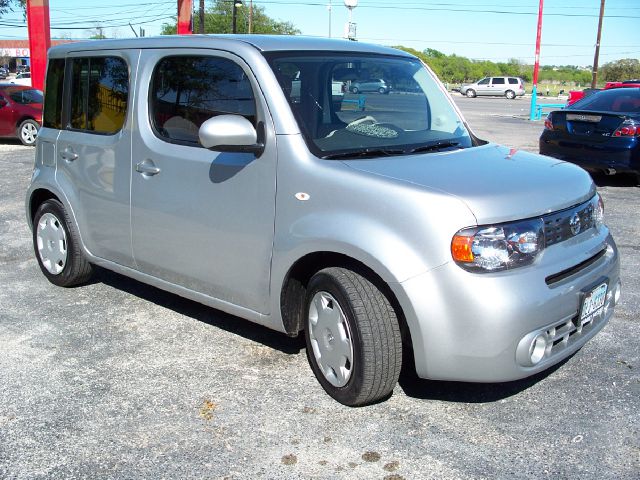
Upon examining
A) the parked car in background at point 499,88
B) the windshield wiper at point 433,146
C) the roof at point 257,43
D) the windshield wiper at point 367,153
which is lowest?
the windshield wiper at point 367,153

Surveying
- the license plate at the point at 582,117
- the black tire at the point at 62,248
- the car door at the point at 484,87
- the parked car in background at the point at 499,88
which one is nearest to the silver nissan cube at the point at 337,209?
the black tire at the point at 62,248

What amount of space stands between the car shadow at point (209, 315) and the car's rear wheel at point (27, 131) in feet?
36.3

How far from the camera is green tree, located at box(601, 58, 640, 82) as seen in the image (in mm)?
65312

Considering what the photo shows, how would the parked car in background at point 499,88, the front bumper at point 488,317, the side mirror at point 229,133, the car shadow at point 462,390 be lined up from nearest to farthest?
1. the front bumper at point 488,317
2. the side mirror at point 229,133
3. the car shadow at point 462,390
4. the parked car in background at point 499,88

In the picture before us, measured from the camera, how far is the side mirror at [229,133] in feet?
11.8

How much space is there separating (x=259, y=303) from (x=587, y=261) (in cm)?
169

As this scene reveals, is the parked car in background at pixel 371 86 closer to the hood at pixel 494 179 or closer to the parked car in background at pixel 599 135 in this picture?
the hood at pixel 494 179

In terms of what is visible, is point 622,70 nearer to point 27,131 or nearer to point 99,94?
point 27,131

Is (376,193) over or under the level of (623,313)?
over

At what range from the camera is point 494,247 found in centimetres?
312

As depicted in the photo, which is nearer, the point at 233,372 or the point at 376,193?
the point at 376,193

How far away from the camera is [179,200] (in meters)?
4.18

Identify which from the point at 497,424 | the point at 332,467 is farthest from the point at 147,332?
the point at 497,424

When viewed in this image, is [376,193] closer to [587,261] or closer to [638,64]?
[587,261]
